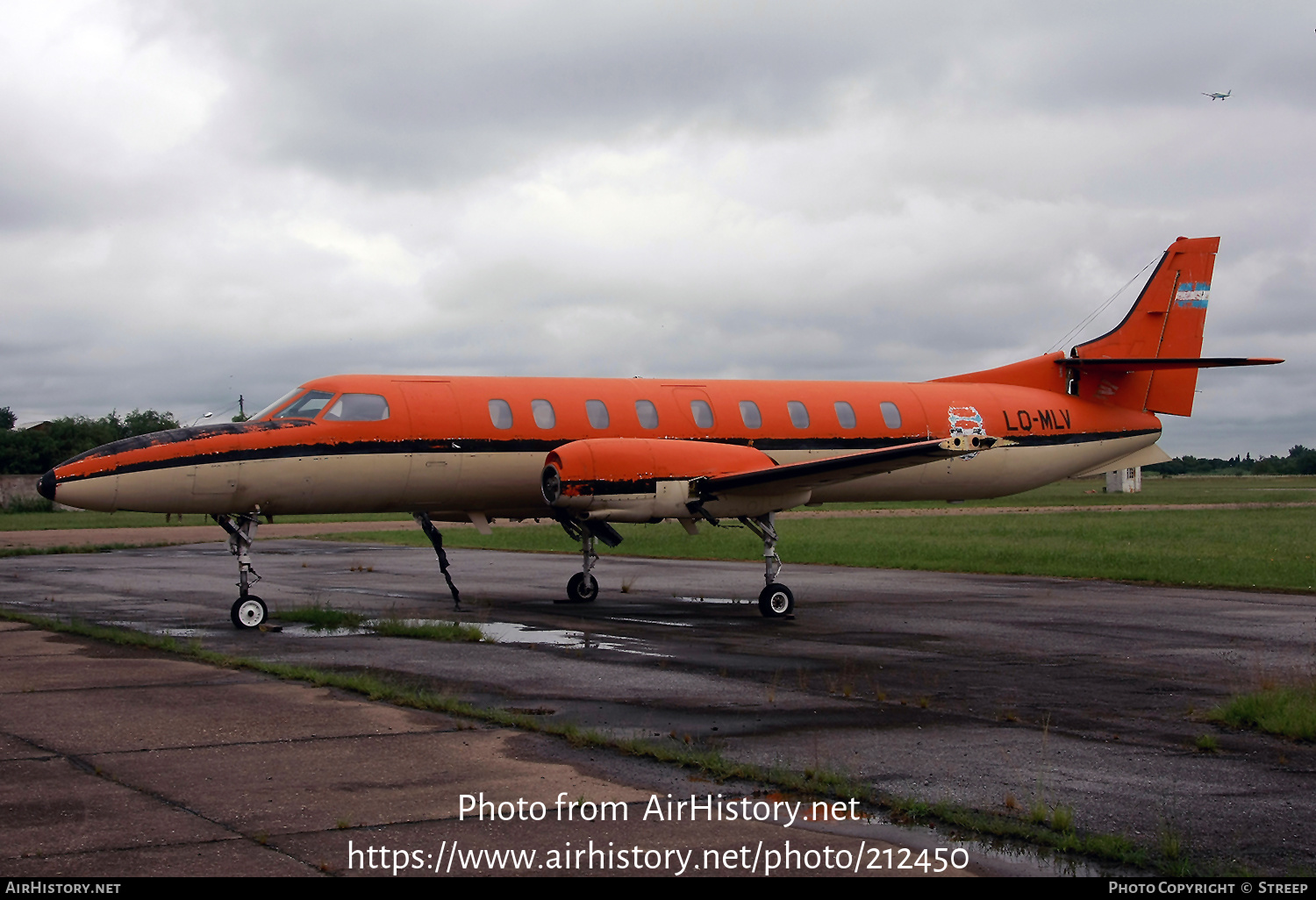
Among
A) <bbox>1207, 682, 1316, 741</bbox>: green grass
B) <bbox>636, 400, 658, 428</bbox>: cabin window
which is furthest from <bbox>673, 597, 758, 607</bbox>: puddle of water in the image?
<bbox>1207, 682, 1316, 741</bbox>: green grass

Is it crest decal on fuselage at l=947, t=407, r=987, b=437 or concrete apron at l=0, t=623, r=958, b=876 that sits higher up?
crest decal on fuselage at l=947, t=407, r=987, b=437

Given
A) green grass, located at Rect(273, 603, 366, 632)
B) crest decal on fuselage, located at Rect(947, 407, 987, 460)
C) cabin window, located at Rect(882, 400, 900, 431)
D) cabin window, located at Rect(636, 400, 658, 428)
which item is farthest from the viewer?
crest decal on fuselage, located at Rect(947, 407, 987, 460)

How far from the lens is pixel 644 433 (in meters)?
20.2

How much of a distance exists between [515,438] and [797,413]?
5.52m

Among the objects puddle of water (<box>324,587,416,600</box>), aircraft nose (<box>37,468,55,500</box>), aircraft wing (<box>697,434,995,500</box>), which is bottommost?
puddle of water (<box>324,587,416,600</box>)

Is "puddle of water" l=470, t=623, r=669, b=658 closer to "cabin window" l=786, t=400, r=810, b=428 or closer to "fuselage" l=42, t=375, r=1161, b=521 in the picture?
"fuselage" l=42, t=375, r=1161, b=521

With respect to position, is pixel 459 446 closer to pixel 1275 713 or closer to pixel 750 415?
pixel 750 415

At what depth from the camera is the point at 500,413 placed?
19391 millimetres

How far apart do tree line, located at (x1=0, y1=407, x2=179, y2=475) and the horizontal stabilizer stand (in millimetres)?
68663

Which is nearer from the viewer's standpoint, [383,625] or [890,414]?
[383,625]

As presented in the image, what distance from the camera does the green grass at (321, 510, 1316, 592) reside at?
27.6 metres

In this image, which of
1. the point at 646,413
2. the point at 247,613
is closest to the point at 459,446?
the point at 646,413
